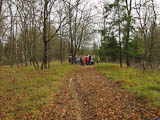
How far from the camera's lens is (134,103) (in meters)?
5.13

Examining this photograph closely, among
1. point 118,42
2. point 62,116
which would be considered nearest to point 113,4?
point 118,42

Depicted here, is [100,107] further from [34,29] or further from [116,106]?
[34,29]

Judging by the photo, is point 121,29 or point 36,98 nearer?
point 36,98

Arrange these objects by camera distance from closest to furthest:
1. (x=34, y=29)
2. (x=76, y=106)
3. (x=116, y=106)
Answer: (x=116, y=106) → (x=76, y=106) → (x=34, y=29)

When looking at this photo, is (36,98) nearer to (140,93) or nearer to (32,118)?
(32,118)

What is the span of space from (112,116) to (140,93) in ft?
7.70

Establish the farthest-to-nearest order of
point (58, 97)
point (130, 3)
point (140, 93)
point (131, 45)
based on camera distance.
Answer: point (130, 3) → point (131, 45) → point (58, 97) → point (140, 93)

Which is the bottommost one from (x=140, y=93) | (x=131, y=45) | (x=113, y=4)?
(x=140, y=93)

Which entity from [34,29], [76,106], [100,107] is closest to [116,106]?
[100,107]

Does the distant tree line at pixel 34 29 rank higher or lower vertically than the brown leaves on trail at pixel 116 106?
higher

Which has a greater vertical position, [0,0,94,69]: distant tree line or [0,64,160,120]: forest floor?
[0,0,94,69]: distant tree line

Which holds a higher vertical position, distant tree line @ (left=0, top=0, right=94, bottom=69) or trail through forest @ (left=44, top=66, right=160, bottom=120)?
distant tree line @ (left=0, top=0, right=94, bottom=69)

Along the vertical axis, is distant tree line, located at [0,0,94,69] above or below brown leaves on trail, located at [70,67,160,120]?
above

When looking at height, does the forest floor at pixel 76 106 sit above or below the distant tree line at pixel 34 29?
below
